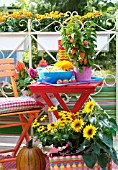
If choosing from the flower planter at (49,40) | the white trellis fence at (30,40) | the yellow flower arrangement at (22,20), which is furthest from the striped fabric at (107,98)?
the yellow flower arrangement at (22,20)

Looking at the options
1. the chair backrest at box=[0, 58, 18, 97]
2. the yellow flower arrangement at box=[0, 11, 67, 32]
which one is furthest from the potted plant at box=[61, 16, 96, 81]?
the yellow flower arrangement at box=[0, 11, 67, 32]

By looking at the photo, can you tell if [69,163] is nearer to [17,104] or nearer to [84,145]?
[84,145]

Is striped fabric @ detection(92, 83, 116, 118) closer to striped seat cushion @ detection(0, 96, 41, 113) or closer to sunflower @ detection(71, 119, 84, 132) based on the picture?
striped seat cushion @ detection(0, 96, 41, 113)

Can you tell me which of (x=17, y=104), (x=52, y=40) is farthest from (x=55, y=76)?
(x=52, y=40)

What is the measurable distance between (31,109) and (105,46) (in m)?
1.18

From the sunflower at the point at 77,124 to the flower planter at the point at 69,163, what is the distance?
183mm

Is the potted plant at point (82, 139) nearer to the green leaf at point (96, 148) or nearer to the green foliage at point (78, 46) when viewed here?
the green leaf at point (96, 148)

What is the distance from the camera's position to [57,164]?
2.58m

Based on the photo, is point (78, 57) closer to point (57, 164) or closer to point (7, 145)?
point (57, 164)

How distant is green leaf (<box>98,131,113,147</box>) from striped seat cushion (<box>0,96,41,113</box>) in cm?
76

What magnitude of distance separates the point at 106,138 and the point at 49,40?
1678mm

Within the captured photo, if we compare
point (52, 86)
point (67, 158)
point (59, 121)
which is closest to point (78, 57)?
point (52, 86)

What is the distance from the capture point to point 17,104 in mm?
3072

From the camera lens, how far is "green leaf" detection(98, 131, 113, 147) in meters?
2.49
